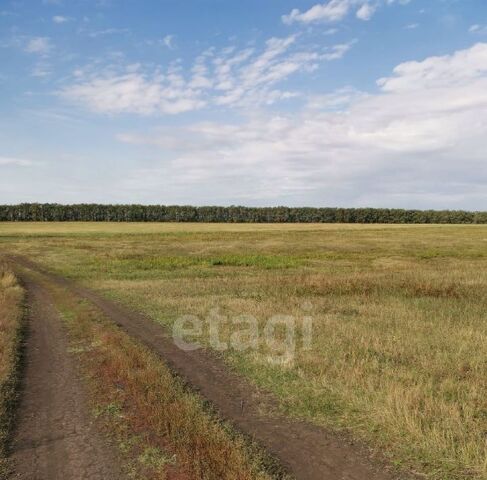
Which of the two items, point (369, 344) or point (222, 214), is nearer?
point (369, 344)

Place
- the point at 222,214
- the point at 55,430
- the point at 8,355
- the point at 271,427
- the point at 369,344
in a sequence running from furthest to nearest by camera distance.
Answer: the point at 222,214
the point at 369,344
the point at 8,355
the point at 271,427
the point at 55,430

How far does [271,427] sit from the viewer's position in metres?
7.61

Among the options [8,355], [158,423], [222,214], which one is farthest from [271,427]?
[222,214]

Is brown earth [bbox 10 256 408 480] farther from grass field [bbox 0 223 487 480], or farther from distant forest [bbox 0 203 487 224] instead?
distant forest [bbox 0 203 487 224]

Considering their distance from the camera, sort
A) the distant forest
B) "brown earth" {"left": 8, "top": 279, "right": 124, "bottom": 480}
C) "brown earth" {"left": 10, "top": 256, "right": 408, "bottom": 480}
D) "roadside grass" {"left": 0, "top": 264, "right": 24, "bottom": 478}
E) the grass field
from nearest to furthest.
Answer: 1. "brown earth" {"left": 8, "top": 279, "right": 124, "bottom": 480}
2. "brown earth" {"left": 10, "top": 256, "right": 408, "bottom": 480}
3. "roadside grass" {"left": 0, "top": 264, "right": 24, "bottom": 478}
4. the grass field
5. the distant forest

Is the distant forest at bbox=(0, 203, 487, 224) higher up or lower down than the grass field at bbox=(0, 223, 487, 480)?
higher up

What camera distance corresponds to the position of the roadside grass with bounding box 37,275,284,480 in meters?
6.22

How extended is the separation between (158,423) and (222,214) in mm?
108573

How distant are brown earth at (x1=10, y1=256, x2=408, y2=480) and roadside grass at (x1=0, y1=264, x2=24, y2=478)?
62 centimetres

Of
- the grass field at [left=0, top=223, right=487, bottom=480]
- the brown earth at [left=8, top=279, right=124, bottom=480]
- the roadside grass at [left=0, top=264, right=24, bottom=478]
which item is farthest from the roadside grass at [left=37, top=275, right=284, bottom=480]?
the grass field at [left=0, top=223, right=487, bottom=480]

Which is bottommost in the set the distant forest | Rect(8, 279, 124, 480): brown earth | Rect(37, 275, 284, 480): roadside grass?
Rect(8, 279, 124, 480): brown earth

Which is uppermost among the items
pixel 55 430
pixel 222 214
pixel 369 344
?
pixel 222 214

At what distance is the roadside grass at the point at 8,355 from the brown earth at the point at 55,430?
15 cm

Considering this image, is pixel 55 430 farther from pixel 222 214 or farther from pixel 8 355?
pixel 222 214
